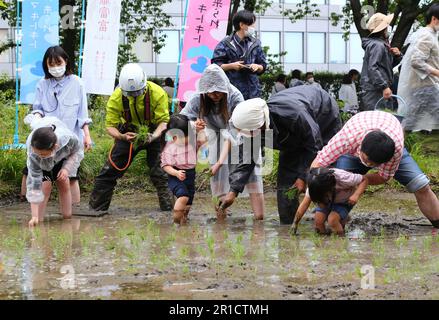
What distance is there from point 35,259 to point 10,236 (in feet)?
4.42

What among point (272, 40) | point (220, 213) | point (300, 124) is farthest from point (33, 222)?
point (272, 40)

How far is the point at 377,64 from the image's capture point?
10078 millimetres

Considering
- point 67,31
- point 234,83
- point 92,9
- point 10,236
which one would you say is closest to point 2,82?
point 67,31

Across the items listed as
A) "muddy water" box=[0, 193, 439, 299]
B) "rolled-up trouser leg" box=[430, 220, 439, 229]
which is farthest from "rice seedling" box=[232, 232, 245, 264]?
"rolled-up trouser leg" box=[430, 220, 439, 229]

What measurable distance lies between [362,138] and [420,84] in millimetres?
3868

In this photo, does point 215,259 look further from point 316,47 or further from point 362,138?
point 316,47

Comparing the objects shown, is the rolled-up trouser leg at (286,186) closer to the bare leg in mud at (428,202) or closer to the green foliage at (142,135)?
the bare leg in mud at (428,202)

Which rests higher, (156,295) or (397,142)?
(397,142)

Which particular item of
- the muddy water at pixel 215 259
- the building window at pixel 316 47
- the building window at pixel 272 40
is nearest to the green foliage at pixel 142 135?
the muddy water at pixel 215 259

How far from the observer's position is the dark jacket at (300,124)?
727 centimetres

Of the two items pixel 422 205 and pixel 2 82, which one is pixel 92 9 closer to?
pixel 422 205

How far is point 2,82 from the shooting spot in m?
27.6

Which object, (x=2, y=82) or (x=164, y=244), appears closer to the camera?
(x=164, y=244)

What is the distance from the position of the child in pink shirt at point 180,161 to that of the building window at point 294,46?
115ft
